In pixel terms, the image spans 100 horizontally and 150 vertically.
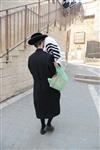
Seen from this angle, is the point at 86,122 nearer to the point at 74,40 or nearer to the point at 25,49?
the point at 25,49

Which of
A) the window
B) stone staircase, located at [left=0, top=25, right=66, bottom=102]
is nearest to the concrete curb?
stone staircase, located at [left=0, top=25, right=66, bottom=102]

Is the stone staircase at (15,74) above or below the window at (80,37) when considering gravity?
below

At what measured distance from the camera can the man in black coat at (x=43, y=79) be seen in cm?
390

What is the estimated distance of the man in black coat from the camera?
12.8 feet

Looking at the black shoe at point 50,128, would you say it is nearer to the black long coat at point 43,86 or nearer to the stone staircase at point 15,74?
the black long coat at point 43,86

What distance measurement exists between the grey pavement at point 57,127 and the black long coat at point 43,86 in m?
0.37

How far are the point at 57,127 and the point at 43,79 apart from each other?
0.92 m

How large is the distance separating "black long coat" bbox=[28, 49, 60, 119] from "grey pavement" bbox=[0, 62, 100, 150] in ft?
1.21

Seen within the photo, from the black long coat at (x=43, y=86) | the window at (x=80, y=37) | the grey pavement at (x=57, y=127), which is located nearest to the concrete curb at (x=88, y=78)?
the grey pavement at (x=57, y=127)

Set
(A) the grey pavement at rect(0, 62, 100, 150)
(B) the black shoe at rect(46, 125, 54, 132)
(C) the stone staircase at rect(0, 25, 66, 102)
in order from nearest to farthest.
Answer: (A) the grey pavement at rect(0, 62, 100, 150) < (B) the black shoe at rect(46, 125, 54, 132) < (C) the stone staircase at rect(0, 25, 66, 102)

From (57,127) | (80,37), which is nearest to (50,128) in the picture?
(57,127)

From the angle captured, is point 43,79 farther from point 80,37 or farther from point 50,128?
point 80,37

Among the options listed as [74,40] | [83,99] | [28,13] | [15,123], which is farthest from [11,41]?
[74,40]

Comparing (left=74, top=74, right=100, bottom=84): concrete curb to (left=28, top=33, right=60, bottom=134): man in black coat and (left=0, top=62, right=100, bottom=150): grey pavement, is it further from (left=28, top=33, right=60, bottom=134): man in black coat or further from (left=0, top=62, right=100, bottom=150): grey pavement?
(left=28, top=33, right=60, bottom=134): man in black coat
